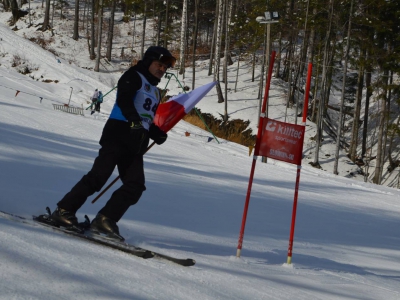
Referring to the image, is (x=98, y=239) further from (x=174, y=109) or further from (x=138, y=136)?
(x=174, y=109)

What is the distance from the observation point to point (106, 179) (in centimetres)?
437

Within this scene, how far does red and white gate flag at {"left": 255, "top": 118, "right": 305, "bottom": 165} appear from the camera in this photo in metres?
5.47

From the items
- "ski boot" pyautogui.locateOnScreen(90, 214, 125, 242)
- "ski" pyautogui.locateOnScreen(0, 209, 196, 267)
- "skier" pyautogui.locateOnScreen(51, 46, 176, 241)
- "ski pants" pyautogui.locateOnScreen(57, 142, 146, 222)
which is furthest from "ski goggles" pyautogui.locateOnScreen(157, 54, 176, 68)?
"ski" pyautogui.locateOnScreen(0, 209, 196, 267)

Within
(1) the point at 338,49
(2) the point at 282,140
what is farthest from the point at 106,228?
(1) the point at 338,49

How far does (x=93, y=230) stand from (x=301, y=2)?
27.0 meters

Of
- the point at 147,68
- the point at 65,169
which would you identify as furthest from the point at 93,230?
the point at 65,169

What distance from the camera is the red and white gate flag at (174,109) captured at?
18.3 ft

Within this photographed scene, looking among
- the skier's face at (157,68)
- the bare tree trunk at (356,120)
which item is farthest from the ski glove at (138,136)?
the bare tree trunk at (356,120)

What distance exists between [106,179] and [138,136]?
0.44m

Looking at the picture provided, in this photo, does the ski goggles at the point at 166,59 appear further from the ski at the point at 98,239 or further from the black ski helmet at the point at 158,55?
the ski at the point at 98,239

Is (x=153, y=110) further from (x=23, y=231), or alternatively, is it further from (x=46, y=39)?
(x=46, y=39)

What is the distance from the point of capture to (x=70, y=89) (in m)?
28.8

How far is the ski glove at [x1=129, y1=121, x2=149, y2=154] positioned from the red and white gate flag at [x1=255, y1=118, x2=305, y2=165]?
150 cm

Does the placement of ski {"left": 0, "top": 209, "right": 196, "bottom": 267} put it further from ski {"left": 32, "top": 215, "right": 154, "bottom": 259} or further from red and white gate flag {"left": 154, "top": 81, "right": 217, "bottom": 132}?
red and white gate flag {"left": 154, "top": 81, "right": 217, "bottom": 132}
